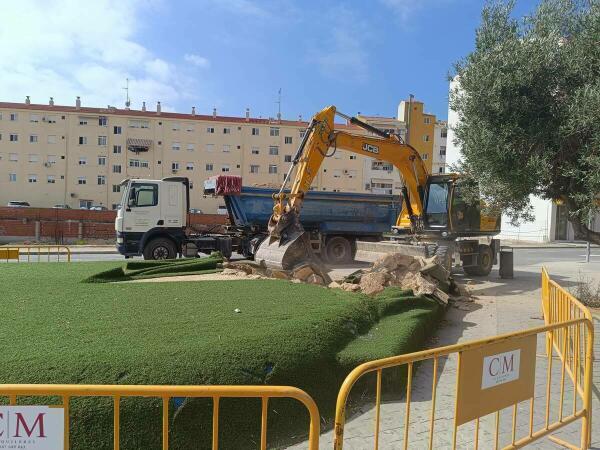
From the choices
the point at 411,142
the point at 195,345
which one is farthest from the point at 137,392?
the point at 411,142

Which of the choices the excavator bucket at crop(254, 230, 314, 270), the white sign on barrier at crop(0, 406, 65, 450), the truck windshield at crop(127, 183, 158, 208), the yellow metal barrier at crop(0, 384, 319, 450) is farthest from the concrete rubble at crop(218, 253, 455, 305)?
the white sign on barrier at crop(0, 406, 65, 450)

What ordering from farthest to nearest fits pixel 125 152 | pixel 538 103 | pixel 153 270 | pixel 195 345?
pixel 125 152 < pixel 153 270 < pixel 538 103 < pixel 195 345

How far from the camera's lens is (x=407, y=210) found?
51.1 ft

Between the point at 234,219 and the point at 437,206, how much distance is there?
23.5 feet

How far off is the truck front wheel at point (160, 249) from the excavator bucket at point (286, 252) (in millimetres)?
4854

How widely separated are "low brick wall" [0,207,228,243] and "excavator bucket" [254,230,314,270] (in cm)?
2070

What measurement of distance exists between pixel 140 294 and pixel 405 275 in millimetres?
5314

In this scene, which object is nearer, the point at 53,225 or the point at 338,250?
the point at 338,250

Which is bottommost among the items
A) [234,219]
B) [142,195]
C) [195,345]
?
[195,345]

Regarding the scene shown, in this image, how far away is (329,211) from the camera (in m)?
18.4

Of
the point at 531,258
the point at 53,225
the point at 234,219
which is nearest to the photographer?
the point at 234,219

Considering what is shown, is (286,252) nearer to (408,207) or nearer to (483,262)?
(408,207)

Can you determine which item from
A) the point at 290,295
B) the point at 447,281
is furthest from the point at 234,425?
the point at 447,281

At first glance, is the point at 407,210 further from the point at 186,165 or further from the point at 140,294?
the point at 186,165
